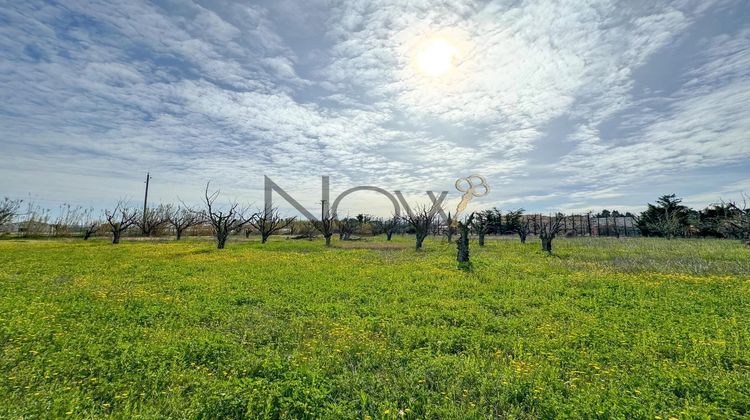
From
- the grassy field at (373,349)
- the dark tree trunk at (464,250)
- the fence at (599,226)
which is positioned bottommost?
the grassy field at (373,349)

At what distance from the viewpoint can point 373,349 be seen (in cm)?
653

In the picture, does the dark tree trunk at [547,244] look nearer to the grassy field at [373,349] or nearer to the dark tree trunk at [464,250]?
the dark tree trunk at [464,250]

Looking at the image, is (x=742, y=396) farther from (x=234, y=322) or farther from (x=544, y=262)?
(x=544, y=262)

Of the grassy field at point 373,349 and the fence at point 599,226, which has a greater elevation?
the fence at point 599,226

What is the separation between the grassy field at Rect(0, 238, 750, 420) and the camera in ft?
15.1

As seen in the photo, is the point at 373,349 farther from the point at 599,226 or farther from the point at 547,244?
the point at 599,226

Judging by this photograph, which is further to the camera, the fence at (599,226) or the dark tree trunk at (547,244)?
the fence at (599,226)

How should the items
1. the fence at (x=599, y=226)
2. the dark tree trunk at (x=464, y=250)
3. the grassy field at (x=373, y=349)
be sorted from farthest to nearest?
the fence at (x=599, y=226)
the dark tree trunk at (x=464, y=250)
the grassy field at (x=373, y=349)

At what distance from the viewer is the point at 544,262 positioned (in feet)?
64.3

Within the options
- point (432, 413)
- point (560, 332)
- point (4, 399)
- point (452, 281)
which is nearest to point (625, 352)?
point (560, 332)

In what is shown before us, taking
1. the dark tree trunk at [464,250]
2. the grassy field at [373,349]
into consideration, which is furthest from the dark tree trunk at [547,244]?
the grassy field at [373,349]

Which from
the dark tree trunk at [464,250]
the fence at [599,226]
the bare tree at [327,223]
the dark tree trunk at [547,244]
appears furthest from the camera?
the fence at [599,226]

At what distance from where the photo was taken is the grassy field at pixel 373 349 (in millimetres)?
4602

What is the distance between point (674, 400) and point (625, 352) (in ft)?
5.82
